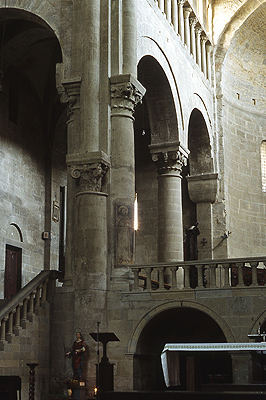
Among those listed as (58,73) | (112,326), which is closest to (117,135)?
(58,73)

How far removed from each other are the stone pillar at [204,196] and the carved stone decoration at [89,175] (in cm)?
976

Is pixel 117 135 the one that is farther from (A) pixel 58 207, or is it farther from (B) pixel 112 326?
(A) pixel 58 207

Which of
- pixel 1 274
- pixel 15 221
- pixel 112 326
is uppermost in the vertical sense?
pixel 15 221

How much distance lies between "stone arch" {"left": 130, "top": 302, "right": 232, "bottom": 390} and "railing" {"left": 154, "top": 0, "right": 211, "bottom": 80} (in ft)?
33.6

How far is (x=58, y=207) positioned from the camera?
2589 centimetres

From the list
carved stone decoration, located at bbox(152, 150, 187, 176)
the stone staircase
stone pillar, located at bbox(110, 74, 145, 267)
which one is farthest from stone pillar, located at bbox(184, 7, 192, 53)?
the stone staircase

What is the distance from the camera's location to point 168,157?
915 inches

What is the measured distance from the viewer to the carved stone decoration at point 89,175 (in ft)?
58.6

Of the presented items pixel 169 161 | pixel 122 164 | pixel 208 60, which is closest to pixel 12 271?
pixel 169 161

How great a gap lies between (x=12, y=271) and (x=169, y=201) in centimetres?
563

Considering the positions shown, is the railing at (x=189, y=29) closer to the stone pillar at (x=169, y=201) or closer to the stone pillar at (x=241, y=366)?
the stone pillar at (x=169, y=201)

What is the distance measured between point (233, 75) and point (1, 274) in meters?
13.7

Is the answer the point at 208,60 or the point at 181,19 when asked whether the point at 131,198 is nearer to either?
the point at 181,19

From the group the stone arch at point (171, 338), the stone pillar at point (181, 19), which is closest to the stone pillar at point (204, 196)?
the stone pillar at point (181, 19)
